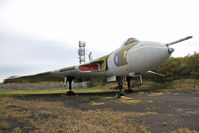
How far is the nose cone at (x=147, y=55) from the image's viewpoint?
655 centimetres

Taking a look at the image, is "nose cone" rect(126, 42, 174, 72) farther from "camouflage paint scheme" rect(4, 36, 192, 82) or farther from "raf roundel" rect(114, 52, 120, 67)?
"raf roundel" rect(114, 52, 120, 67)

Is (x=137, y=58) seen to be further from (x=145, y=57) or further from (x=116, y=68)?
(x=116, y=68)

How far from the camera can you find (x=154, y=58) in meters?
6.62

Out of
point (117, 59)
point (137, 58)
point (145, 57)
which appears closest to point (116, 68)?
point (117, 59)

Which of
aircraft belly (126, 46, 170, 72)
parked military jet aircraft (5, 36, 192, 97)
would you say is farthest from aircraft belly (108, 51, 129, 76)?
aircraft belly (126, 46, 170, 72)

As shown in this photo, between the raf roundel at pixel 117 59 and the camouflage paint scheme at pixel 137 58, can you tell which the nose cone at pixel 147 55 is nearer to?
the camouflage paint scheme at pixel 137 58

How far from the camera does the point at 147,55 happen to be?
6688 millimetres

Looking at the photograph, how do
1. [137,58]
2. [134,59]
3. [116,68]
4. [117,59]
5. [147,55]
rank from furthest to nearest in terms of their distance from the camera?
1. [116,68]
2. [117,59]
3. [134,59]
4. [137,58]
5. [147,55]

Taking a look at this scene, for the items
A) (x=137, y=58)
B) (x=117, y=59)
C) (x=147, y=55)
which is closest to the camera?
(x=147, y=55)

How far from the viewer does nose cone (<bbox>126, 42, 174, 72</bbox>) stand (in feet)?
21.5

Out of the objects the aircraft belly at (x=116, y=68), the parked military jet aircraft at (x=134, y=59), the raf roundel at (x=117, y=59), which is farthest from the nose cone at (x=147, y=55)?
the raf roundel at (x=117, y=59)

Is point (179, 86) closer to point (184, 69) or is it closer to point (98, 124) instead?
point (184, 69)

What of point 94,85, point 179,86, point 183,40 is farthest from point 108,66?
point 94,85

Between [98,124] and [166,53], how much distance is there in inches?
190
